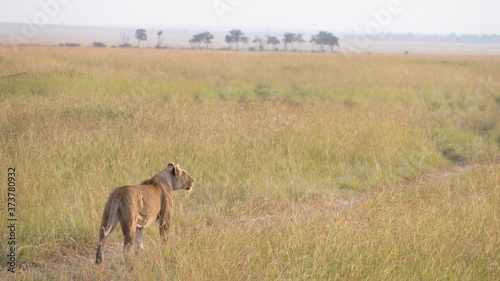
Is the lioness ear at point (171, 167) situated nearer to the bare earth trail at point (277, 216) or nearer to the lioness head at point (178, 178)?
the lioness head at point (178, 178)

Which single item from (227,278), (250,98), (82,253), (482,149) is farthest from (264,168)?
(250,98)

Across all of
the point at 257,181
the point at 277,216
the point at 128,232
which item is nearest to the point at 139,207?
the point at 128,232

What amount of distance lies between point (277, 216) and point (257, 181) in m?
1.47

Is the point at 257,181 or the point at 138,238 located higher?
the point at 138,238

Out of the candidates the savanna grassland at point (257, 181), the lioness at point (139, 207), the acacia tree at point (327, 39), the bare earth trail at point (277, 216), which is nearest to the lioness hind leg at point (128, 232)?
the lioness at point (139, 207)

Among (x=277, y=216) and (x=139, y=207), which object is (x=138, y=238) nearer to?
(x=139, y=207)

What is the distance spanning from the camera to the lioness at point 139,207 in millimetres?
3789

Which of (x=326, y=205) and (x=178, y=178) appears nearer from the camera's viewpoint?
(x=178, y=178)

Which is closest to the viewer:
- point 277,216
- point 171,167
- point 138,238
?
point 138,238

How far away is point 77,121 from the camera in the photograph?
902cm

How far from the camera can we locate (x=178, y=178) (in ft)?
15.2

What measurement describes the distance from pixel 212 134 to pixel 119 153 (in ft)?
5.66

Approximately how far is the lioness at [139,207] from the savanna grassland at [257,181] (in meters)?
0.19

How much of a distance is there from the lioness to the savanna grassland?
19 cm
